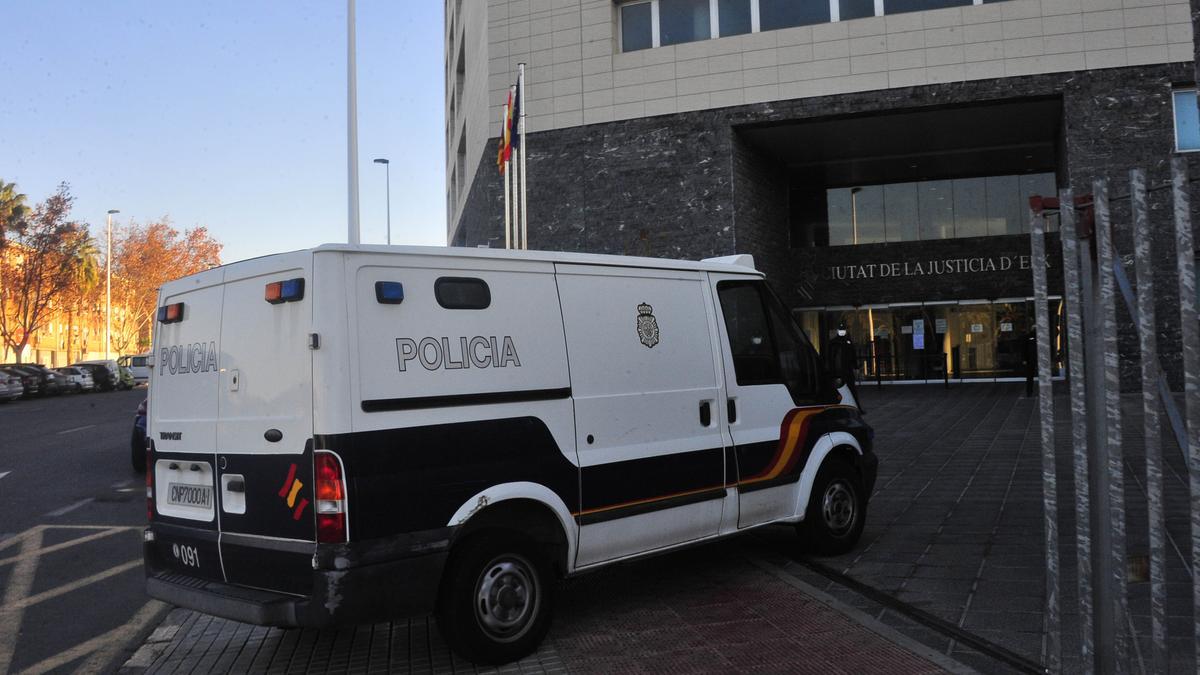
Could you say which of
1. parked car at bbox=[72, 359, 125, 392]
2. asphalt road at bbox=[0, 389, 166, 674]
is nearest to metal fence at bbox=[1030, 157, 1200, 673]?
asphalt road at bbox=[0, 389, 166, 674]

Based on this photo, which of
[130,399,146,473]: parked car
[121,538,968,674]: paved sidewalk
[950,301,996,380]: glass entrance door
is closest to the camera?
[121,538,968,674]: paved sidewalk

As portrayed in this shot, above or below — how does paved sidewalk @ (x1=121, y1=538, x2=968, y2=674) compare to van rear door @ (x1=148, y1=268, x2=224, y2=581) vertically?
below

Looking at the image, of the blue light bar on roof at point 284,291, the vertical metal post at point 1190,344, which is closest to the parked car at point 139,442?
the blue light bar on roof at point 284,291

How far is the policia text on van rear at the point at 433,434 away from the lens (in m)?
4.19

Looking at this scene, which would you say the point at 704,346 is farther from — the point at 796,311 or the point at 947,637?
the point at 796,311

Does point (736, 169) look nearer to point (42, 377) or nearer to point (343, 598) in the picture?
point (343, 598)

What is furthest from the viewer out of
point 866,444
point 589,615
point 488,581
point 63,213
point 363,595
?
point 63,213

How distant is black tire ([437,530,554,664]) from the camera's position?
14.6 feet

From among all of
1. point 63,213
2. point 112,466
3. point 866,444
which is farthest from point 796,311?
point 63,213

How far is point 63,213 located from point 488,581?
43646 mm

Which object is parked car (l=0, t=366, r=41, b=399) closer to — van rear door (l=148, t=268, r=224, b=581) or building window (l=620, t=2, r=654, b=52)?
building window (l=620, t=2, r=654, b=52)

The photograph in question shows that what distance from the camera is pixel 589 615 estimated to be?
18.1 feet

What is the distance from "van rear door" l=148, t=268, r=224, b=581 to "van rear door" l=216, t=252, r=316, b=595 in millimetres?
108

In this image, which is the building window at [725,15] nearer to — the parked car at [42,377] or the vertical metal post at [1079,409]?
the vertical metal post at [1079,409]
